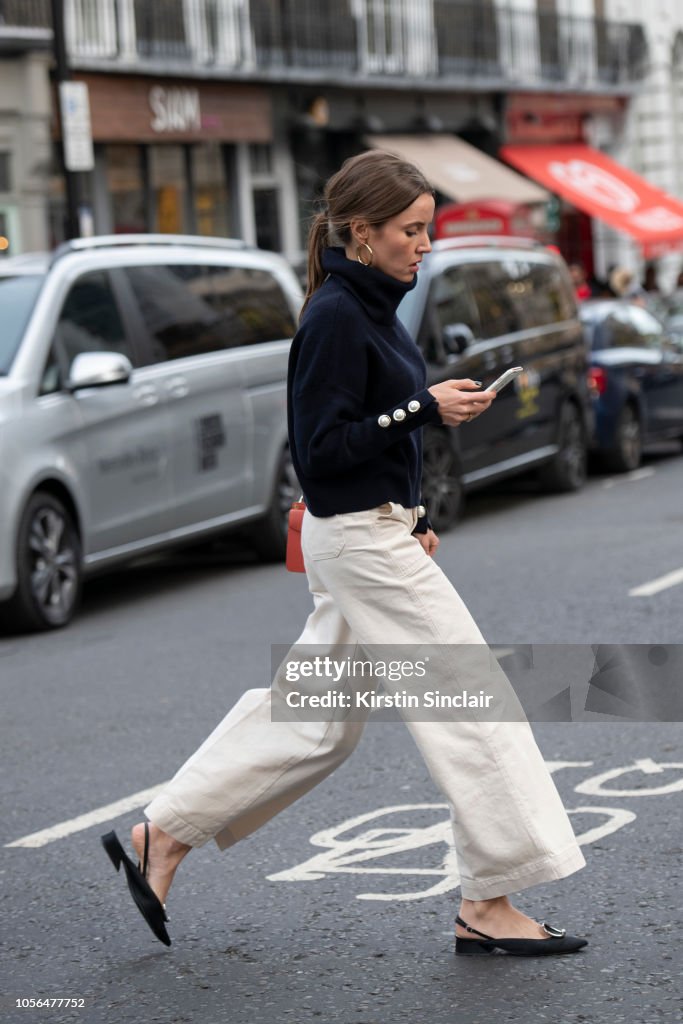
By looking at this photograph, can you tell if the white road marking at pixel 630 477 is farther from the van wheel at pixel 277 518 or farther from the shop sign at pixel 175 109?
the shop sign at pixel 175 109

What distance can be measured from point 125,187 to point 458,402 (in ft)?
74.8

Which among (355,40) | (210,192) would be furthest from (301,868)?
(355,40)

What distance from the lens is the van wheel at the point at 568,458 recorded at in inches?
616

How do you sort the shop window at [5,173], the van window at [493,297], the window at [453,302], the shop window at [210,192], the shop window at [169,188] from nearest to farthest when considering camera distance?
the window at [453,302], the van window at [493,297], the shop window at [5,173], the shop window at [169,188], the shop window at [210,192]

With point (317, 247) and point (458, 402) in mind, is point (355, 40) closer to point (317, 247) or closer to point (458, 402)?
point (317, 247)

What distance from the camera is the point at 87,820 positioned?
613cm

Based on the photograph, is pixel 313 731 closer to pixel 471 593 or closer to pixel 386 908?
pixel 386 908

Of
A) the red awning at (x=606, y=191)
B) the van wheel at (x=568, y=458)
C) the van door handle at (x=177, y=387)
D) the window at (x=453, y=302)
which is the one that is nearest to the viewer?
the van door handle at (x=177, y=387)

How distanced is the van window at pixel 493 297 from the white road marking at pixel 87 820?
27.0 ft

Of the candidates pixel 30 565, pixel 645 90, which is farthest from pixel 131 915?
pixel 645 90

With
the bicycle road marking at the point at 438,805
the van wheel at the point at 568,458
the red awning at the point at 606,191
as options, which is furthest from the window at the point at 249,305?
the red awning at the point at 606,191

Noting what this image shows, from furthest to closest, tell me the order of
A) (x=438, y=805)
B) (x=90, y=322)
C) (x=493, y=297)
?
(x=493, y=297) < (x=90, y=322) < (x=438, y=805)

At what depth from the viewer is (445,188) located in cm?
2948

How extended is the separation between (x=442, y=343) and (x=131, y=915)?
8.78 m
